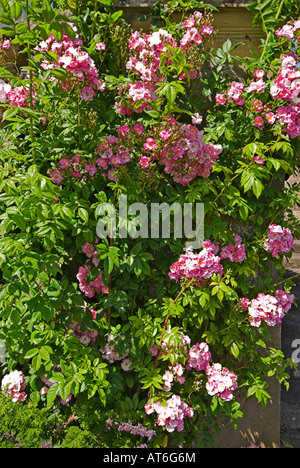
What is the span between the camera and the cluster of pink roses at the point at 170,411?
210 centimetres

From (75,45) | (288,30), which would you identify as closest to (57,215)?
(75,45)

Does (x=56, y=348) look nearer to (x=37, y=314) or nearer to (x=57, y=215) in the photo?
(x=37, y=314)

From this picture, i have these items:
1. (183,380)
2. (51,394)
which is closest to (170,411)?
(183,380)

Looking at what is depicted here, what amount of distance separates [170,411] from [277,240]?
114cm

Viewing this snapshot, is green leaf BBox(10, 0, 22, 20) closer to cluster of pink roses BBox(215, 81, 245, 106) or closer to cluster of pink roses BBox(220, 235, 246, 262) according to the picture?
cluster of pink roses BBox(215, 81, 245, 106)

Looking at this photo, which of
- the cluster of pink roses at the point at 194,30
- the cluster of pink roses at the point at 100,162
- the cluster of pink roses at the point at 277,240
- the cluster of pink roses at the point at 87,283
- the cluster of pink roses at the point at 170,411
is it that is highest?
the cluster of pink roses at the point at 194,30

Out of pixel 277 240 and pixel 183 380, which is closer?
pixel 183 380

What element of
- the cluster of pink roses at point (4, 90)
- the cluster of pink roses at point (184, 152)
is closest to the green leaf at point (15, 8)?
the cluster of pink roses at point (4, 90)

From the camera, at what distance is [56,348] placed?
2170 millimetres

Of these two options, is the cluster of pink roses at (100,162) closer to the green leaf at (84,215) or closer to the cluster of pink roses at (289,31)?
the green leaf at (84,215)

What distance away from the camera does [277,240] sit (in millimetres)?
2395

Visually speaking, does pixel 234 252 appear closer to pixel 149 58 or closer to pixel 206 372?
pixel 206 372

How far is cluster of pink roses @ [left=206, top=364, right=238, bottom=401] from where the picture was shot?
2.25m

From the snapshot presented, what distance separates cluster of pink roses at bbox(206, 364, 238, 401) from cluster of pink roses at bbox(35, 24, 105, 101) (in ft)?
5.48
